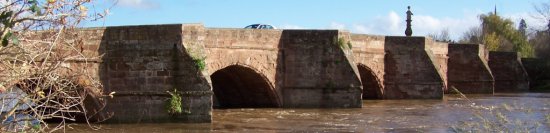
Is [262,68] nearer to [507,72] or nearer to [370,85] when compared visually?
[370,85]

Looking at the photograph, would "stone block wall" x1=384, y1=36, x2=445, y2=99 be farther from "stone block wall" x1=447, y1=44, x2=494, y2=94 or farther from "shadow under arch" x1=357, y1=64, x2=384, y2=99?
"stone block wall" x1=447, y1=44, x2=494, y2=94

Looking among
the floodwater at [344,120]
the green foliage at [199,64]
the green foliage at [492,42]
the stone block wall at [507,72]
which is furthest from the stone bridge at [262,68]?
the green foliage at [492,42]

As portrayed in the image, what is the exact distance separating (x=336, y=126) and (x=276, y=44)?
559cm

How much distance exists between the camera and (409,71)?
88.5ft

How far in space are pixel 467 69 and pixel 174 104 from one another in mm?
20178

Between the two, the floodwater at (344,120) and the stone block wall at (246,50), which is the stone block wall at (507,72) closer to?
the floodwater at (344,120)

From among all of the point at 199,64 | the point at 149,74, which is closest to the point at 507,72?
the point at 199,64

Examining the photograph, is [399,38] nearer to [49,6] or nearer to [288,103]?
[288,103]

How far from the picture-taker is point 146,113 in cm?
1641

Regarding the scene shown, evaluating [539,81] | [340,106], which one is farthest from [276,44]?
[539,81]

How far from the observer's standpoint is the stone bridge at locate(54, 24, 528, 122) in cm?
1630

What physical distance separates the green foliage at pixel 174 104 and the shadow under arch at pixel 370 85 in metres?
11.2

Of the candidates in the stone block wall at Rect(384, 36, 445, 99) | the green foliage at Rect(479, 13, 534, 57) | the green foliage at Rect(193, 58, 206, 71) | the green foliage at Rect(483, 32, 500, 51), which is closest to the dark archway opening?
the green foliage at Rect(193, 58, 206, 71)

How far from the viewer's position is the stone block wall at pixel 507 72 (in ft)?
120
